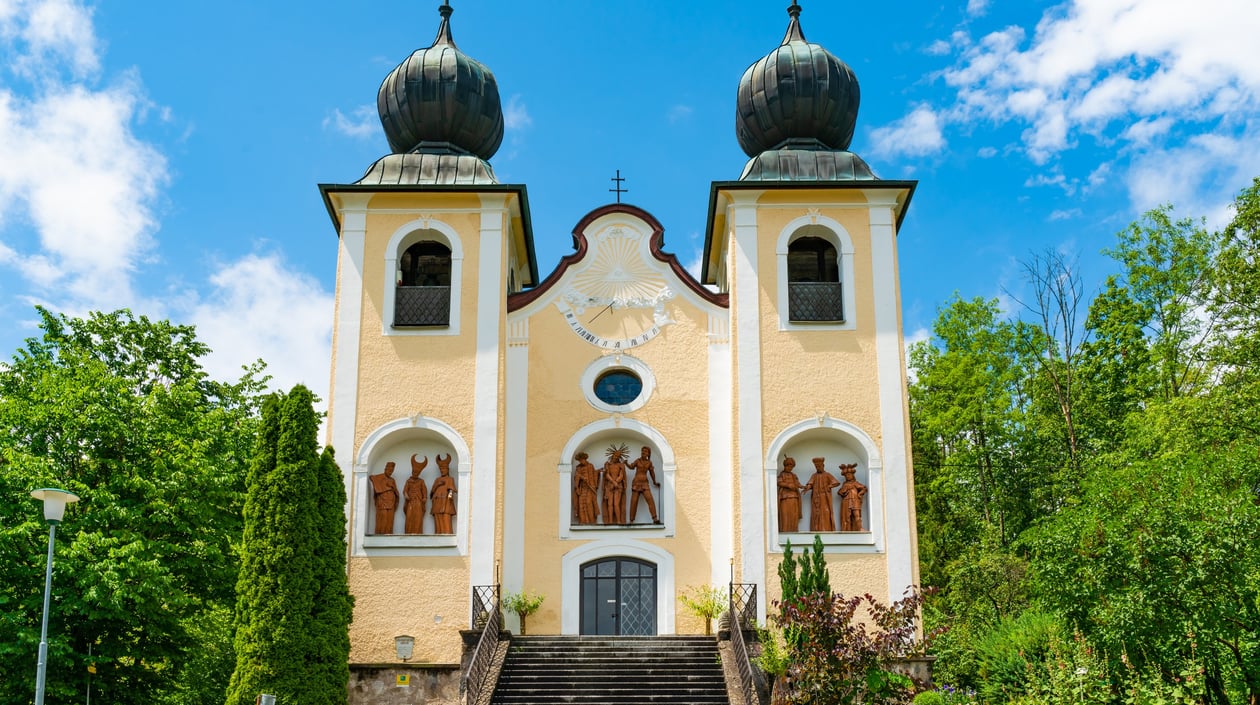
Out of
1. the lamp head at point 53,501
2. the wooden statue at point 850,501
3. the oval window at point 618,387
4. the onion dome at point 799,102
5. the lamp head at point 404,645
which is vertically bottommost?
the lamp head at point 404,645

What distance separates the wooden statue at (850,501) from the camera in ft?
65.2

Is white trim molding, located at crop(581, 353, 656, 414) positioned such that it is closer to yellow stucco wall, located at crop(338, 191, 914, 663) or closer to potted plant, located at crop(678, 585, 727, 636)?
yellow stucco wall, located at crop(338, 191, 914, 663)

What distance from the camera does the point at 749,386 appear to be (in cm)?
2028

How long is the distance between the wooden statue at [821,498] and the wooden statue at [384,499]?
20.8ft

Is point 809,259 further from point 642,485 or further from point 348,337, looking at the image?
point 348,337

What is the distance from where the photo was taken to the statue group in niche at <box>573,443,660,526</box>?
20.5 meters

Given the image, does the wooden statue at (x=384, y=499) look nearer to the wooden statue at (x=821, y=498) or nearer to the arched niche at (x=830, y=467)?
the arched niche at (x=830, y=467)

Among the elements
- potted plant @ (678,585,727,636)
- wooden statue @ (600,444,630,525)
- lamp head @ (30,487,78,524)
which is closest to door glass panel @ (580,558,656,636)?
potted plant @ (678,585,727,636)

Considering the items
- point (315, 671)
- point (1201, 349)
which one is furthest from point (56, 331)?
point (1201, 349)

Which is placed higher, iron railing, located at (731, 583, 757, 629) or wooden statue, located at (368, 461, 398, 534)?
wooden statue, located at (368, 461, 398, 534)

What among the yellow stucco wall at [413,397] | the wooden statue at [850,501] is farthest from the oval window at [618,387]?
the wooden statue at [850,501]

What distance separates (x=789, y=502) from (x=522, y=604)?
4.35 meters

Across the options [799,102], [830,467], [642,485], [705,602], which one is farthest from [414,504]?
[799,102]

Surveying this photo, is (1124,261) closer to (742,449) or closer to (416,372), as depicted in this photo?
(742,449)
